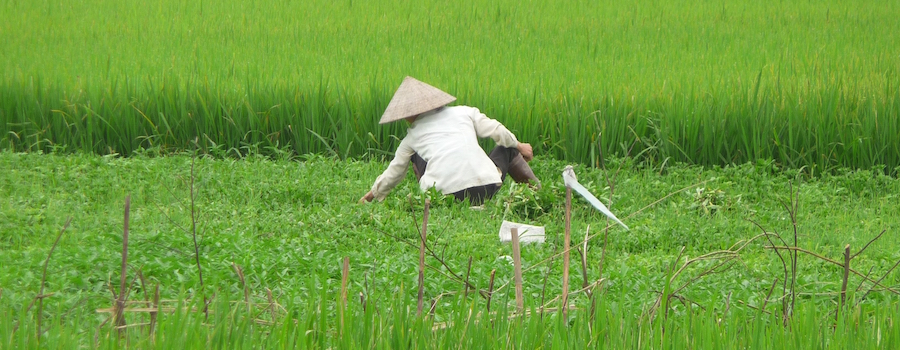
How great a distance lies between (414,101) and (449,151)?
1.17 feet

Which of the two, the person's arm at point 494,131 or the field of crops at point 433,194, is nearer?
the field of crops at point 433,194

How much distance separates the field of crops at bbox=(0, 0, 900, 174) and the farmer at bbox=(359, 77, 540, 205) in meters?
0.78

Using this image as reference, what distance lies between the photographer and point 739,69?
738 cm

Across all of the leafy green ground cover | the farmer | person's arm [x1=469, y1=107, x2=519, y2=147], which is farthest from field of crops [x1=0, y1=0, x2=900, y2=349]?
person's arm [x1=469, y1=107, x2=519, y2=147]

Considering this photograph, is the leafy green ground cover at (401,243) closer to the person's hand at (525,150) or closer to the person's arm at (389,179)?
the person's arm at (389,179)

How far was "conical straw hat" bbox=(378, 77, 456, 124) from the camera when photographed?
16.4ft

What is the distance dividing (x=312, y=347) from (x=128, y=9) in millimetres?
9739

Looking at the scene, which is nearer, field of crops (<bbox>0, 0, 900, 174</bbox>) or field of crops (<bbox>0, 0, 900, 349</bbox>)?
field of crops (<bbox>0, 0, 900, 349</bbox>)

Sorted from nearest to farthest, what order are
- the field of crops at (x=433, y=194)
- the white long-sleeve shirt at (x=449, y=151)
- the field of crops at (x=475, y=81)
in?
the field of crops at (x=433, y=194) → the white long-sleeve shirt at (x=449, y=151) → the field of crops at (x=475, y=81)

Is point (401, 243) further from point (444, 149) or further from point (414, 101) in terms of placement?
point (414, 101)

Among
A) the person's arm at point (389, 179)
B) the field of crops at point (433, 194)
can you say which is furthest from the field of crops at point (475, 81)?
the person's arm at point (389, 179)

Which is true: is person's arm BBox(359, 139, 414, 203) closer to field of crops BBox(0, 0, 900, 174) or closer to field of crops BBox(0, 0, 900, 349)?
field of crops BBox(0, 0, 900, 349)

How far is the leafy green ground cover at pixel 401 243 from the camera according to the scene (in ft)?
7.36

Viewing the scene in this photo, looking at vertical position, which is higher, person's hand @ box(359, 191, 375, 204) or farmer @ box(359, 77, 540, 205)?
farmer @ box(359, 77, 540, 205)
